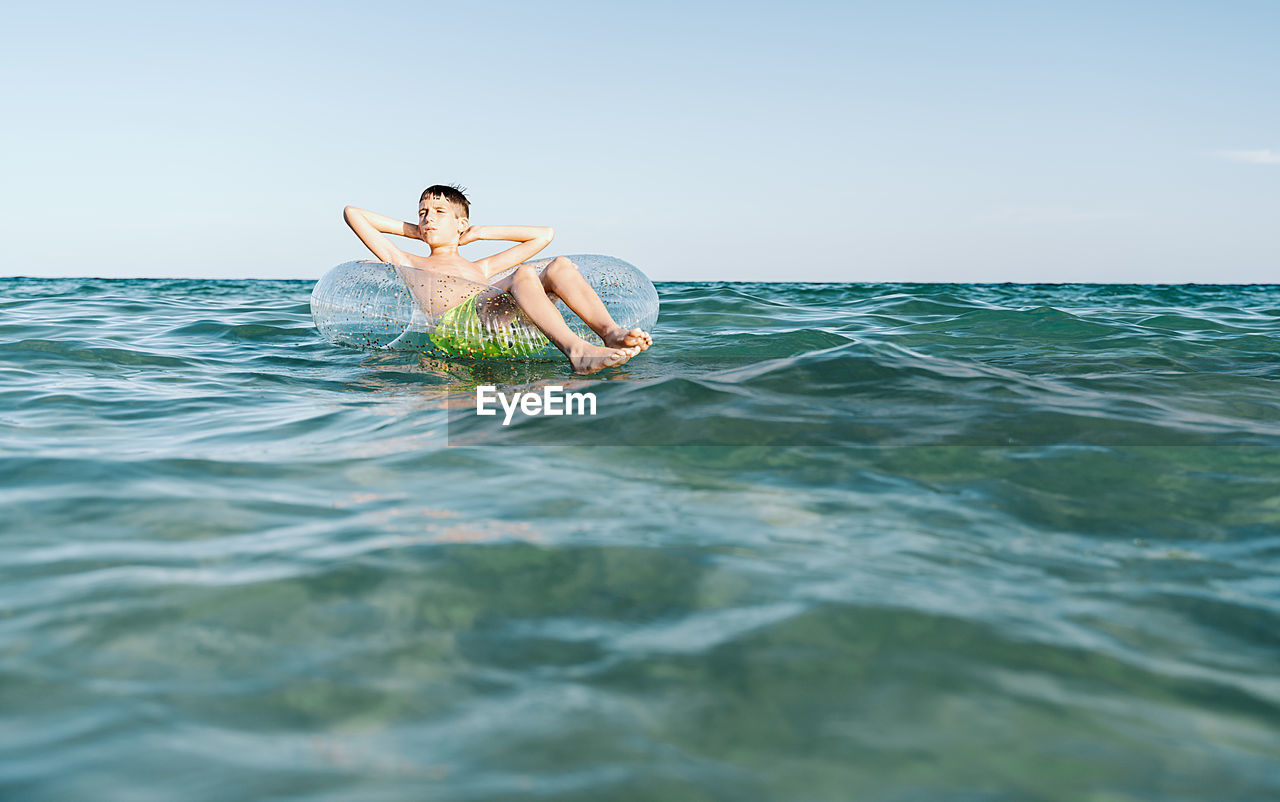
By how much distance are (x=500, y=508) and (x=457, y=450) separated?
895 mm

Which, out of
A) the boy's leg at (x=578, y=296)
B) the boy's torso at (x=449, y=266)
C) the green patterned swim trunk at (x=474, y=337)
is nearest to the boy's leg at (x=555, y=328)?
the boy's leg at (x=578, y=296)

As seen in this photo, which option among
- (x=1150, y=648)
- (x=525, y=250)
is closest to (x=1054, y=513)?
(x=1150, y=648)

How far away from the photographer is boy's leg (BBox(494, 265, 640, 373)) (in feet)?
18.1

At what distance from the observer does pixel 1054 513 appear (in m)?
2.85

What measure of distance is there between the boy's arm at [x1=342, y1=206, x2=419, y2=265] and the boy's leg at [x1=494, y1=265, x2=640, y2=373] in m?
1.33

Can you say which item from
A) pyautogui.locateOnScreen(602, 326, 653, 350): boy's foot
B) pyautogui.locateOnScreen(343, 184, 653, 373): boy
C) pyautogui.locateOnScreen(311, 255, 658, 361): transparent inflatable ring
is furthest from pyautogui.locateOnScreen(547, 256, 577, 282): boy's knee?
pyautogui.locateOnScreen(602, 326, 653, 350): boy's foot

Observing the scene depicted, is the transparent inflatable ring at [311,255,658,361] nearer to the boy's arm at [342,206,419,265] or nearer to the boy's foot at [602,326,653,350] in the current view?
the boy's arm at [342,206,419,265]

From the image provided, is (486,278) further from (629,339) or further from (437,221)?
(629,339)

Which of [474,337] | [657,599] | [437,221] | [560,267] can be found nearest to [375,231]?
[437,221]

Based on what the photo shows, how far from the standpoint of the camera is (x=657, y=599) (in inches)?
86.3

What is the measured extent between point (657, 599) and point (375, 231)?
587 centimetres

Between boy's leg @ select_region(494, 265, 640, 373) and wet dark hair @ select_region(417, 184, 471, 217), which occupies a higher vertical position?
wet dark hair @ select_region(417, 184, 471, 217)

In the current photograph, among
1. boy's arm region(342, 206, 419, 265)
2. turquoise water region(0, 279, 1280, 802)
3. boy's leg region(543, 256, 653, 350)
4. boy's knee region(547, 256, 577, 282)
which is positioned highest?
boy's arm region(342, 206, 419, 265)

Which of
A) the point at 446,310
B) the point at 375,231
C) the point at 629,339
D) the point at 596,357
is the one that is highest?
the point at 375,231
